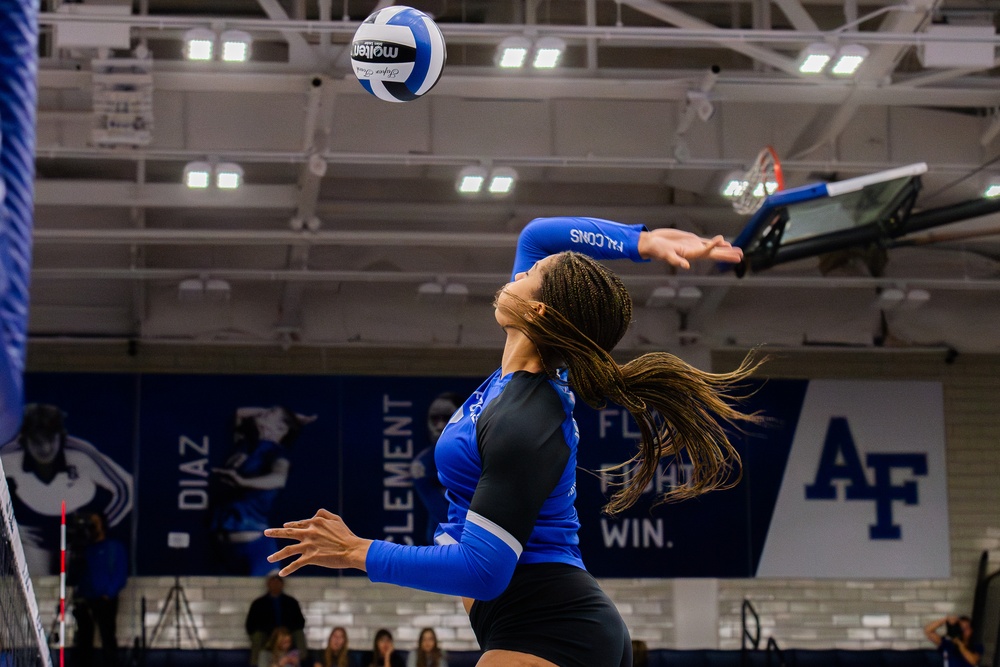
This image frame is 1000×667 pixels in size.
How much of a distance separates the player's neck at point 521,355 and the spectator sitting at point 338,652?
450 inches

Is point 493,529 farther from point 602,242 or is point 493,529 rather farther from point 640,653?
point 640,653

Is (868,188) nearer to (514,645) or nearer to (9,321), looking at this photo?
(514,645)

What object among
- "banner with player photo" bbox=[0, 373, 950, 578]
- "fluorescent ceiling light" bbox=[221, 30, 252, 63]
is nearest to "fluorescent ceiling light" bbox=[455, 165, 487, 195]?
"fluorescent ceiling light" bbox=[221, 30, 252, 63]

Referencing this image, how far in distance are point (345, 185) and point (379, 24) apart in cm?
742

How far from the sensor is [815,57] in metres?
9.32

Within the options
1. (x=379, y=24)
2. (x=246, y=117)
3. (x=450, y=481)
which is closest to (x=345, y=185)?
(x=246, y=117)

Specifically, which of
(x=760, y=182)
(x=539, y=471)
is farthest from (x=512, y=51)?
(x=539, y=471)

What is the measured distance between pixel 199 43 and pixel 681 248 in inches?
265

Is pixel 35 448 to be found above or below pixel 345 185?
below

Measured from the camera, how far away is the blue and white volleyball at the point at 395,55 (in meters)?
6.20

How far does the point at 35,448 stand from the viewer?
13.8 meters

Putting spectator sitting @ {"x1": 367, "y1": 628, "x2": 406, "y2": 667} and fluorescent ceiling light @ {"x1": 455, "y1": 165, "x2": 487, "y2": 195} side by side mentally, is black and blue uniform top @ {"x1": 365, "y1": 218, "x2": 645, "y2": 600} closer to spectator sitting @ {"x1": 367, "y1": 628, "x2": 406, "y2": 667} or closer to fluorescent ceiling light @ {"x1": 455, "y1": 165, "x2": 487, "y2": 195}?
fluorescent ceiling light @ {"x1": 455, "y1": 165, "x2": 487, "y2": 195}

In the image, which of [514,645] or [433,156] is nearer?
[514,645]

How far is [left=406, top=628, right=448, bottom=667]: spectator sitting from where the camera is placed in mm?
13555
